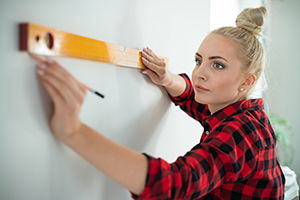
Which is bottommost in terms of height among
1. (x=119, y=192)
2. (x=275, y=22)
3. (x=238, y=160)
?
(x=119, y=192)

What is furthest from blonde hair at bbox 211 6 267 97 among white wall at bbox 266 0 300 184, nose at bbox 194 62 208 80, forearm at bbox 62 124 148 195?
white wall at bbox 266 0 300 184

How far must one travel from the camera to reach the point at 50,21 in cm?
56

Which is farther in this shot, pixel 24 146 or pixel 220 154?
pixel 220 154

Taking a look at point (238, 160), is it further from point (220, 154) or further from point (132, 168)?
point (132, 168)

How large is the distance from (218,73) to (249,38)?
0.56 feet

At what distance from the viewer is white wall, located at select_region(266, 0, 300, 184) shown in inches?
90.4

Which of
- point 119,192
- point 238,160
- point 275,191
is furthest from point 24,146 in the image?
point 275,191

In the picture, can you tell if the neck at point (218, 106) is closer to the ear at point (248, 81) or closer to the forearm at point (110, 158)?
the ear at point (248, 81)

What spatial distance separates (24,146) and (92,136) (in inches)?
5.5

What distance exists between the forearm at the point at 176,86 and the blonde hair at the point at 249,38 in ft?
0.76

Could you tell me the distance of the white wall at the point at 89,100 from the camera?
504 mm

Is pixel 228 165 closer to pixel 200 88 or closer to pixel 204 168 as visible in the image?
pixel 204 168

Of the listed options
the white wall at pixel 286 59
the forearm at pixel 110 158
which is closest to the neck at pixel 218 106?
the forearm at pixel 110 158

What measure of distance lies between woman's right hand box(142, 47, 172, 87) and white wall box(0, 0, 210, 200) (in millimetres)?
32
